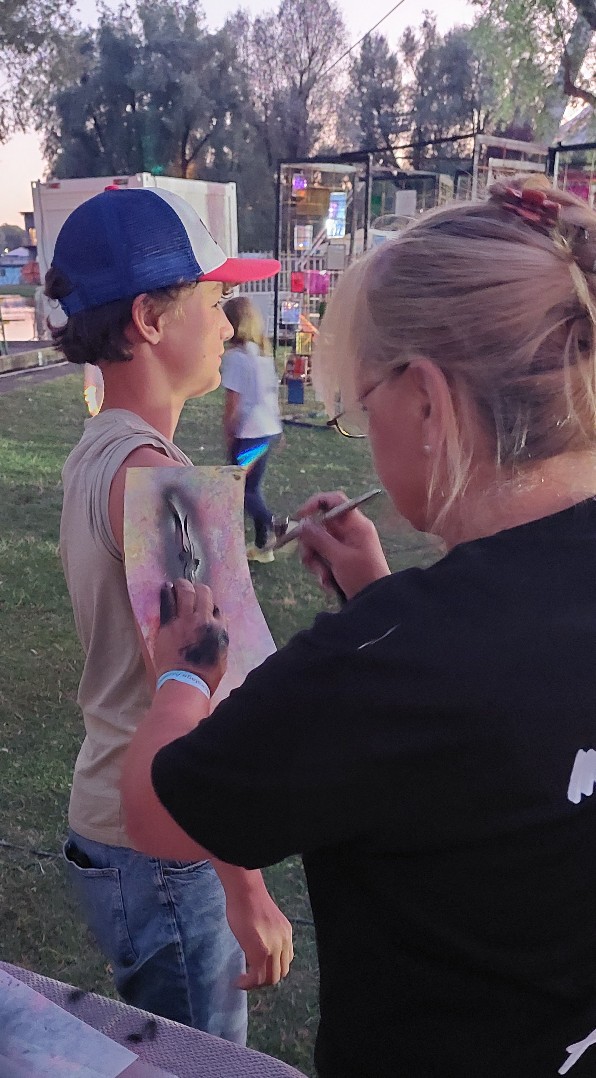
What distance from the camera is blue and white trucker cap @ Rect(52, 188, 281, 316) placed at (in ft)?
4.75

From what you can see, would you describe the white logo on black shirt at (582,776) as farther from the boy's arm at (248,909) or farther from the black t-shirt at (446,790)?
the boy's arm at (248,909)

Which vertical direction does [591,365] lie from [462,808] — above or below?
above

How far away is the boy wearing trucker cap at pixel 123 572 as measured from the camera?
4.59 feet

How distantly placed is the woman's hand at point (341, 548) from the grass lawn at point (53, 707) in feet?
0.16

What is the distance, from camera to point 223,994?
4.89 ft

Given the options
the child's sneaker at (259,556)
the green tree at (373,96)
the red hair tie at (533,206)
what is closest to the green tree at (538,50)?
the child's sneaker at (259,556)

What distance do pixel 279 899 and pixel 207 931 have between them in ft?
5.40

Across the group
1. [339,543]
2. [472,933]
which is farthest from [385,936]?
[339,543]

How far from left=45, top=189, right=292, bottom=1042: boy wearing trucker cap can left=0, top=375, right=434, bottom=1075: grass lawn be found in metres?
0.45

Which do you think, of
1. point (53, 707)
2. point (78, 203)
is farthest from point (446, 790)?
point (78, 203)

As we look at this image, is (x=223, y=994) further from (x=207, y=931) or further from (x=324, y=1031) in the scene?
(x=324, y=1031)

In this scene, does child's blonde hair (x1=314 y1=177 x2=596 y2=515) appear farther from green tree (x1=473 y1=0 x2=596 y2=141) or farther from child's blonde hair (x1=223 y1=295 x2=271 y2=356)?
green tree (x1=473 y1=0 x2=596 y2=141)

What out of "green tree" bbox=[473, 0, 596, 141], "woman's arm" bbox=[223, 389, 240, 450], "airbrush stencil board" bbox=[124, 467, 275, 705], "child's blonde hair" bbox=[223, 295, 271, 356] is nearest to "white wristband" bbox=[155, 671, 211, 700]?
"airbrush stencil board" bbox=[124, 467, 275, 705]

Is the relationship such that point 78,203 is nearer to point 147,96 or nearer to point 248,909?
point 248,909
